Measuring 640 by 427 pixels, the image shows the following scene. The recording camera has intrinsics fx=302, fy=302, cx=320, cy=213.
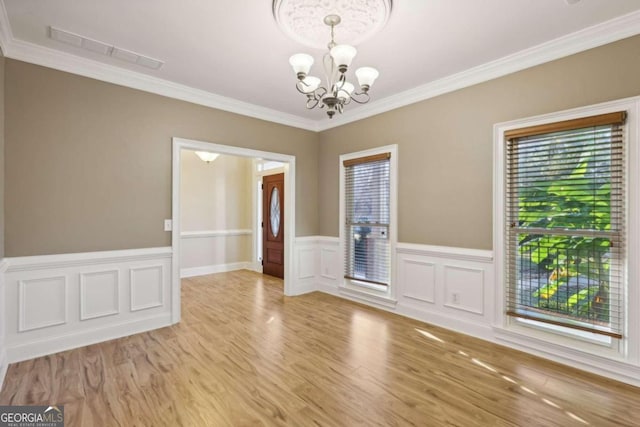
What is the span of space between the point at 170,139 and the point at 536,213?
4021 mm

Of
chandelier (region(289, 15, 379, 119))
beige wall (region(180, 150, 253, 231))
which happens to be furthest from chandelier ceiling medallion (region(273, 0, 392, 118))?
beige wall (region(180, 150, 253, 231))

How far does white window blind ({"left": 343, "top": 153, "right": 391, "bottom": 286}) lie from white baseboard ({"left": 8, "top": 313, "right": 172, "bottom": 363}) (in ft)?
8.58

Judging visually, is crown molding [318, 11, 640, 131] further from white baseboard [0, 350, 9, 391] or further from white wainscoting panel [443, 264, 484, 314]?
white baseboard [0, 350, 9, 391]

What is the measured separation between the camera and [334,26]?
93.0 inches

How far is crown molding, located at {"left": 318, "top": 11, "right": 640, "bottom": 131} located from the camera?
2410 millimetres

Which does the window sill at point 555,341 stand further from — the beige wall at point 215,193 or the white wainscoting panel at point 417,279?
the beige wall at point 215,193

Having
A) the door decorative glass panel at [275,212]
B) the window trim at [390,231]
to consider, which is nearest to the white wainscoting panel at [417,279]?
the window trim at [390,231]

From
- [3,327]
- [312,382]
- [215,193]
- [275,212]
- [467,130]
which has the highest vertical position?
[467,130]

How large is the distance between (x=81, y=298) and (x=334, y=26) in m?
3.49

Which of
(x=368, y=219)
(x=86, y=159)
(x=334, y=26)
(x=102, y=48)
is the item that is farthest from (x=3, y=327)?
(x=368, y=219)

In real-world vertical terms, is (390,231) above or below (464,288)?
above

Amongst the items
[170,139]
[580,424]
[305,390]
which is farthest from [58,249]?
[580,424]

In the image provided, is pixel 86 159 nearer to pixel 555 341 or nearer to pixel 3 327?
pixel 3 327

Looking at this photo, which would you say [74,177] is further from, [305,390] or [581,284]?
[581,284]
